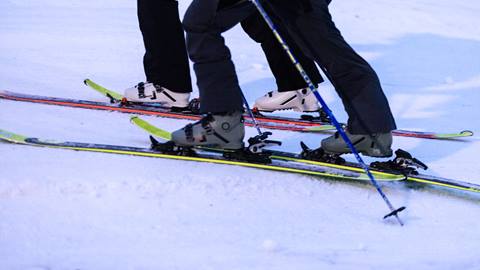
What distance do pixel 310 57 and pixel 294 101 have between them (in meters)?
1.41

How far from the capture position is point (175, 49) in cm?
461

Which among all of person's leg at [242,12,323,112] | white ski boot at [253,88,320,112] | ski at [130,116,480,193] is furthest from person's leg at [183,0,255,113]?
white ski boot at [253,88,320,112]

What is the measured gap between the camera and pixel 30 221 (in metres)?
2.74

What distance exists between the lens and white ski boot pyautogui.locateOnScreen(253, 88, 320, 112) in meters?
4.78

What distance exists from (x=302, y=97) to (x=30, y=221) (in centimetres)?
247

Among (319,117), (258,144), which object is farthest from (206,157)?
(319,117)

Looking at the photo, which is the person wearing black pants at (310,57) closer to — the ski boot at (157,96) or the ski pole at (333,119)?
the ski pole at (333,119)

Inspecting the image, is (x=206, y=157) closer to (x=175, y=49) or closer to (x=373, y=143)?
(x=373, y=143)

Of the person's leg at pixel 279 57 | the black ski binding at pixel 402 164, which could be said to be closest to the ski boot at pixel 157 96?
the person's leg at pixel 279 57

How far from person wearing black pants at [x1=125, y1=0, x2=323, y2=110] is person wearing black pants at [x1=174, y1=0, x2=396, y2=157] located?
3.59 ft

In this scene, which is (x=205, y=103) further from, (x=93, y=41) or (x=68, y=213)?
(x=93, y=41)

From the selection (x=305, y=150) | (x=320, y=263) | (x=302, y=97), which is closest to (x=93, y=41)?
(x=302, y=97)

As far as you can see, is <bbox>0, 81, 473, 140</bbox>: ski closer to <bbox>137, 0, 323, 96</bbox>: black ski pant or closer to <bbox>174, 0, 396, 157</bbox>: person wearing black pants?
<bbox>137, 0, 323, 96</bbox>: black ski pant

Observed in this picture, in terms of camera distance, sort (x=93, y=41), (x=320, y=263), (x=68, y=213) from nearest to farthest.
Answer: (x=320, y=263) < (x=68, y=213) < (x=93, y=41)
